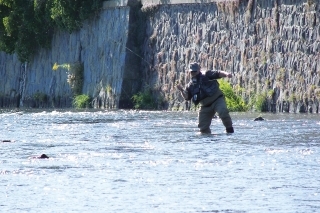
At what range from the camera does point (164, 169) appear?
1623 cm

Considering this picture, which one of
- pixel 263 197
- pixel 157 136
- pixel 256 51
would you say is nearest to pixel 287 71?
pixel 256 51

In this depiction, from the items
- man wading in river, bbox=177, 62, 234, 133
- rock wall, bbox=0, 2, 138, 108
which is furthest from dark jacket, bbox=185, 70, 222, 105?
rock wall, bbox=0, 2, 138, 108

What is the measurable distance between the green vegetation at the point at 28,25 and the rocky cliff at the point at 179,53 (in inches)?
19.6

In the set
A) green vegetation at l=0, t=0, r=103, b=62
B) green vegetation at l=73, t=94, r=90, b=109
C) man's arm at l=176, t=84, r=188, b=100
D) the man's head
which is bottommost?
green vegetation at l=73, t=94, r=90, b=109

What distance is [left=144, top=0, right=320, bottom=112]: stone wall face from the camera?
30.2m

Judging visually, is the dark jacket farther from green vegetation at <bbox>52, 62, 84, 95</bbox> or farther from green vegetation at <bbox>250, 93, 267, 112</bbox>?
green vegetation at <bbox>52, 62, 84, 95</bbox>

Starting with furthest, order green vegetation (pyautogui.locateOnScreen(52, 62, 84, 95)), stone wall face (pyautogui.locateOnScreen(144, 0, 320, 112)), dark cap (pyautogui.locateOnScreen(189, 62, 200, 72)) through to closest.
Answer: green vegetation (pyautogui.locateOnScreen(52, 62, 84, 95)) → stone wall face (pyautogui.locateOnScreen(144, 0, 320, 112)) → dark cap (pyautogui.locateOnScreen(189, 62, 200, 72))

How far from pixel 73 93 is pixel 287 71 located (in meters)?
13.1

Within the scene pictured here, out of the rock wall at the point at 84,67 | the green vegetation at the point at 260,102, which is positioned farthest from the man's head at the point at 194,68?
the rock wall at the point at 84,67

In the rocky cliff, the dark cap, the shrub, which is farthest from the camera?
the shrub

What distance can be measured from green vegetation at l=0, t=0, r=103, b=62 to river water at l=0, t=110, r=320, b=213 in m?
17.1

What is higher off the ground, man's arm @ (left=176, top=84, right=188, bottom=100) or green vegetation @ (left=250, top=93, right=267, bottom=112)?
man's arm @ (left=176, top=84, right=188, bottom=100)

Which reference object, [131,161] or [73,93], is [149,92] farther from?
[131,161]

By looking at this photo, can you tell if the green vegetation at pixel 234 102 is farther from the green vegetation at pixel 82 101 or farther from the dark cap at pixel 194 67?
the dark cap at pixel 194 67
